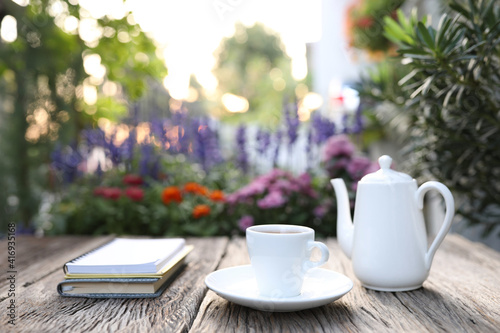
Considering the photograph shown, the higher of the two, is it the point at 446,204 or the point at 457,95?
the point at 457,95

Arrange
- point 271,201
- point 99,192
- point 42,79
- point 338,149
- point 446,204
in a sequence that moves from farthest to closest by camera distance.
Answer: point 42,79
point 99,192
point 338,149
point 271,201
point 446,204

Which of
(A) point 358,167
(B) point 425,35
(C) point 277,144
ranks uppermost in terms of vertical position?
(B) point 425,35

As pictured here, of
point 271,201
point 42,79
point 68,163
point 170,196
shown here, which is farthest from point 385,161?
point 42,79

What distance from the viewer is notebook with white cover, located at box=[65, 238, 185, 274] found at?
0.75m

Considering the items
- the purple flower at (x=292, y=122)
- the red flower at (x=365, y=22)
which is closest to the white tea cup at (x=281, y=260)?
the purple flower at (x=292, y=122)

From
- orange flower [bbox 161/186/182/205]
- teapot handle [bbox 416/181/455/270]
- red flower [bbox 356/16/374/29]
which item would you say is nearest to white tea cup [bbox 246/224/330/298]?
teapot handle [bbox 416/181/455/270]

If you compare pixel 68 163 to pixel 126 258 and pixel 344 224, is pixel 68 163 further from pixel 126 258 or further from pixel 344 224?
pixel 344 224

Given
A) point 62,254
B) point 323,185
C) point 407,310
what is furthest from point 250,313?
point 323,185

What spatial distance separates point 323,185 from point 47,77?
1.77m

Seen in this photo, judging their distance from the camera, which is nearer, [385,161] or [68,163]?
[385,161]

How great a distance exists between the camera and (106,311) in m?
0.67

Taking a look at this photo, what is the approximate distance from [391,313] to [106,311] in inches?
17.6

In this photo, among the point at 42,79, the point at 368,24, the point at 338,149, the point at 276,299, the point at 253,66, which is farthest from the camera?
the point at 253,66

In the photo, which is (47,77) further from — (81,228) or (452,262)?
(452,262)
